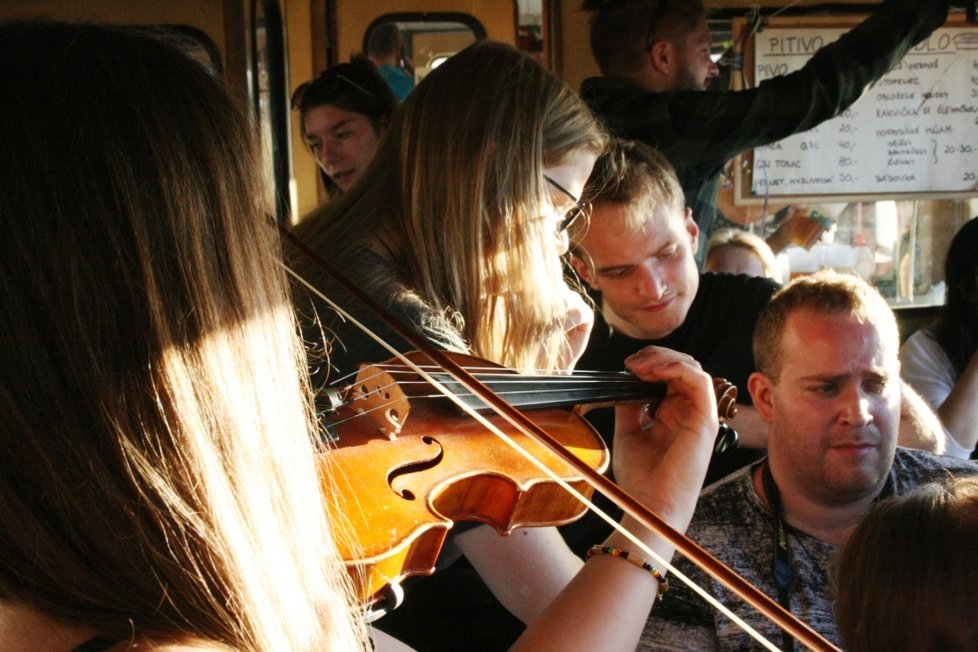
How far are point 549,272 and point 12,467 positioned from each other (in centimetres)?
110

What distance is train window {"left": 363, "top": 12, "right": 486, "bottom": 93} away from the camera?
337 cm

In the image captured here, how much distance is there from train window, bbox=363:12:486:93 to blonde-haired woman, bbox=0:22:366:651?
2723 millimetres

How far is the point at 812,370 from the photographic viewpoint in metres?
1.93

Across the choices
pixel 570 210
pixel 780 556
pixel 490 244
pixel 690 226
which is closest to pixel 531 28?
pixel 690 226

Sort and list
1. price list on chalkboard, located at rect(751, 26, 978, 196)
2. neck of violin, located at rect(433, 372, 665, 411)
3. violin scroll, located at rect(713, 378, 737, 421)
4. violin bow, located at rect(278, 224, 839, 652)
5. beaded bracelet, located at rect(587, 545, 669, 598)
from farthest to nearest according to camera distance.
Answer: price list on chalkboard, located at rect(751, 26, 978, 196)
violin scroll, located at rect(713, 378, 737, 421)
neck of violin, located at rect(433, 372, 665, 411)
beaded bracelet, located at rect(587, 545, 669, 598)
violin bow, located at rect(278, 224, 839, 652)

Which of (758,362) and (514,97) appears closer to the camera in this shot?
(514,97)

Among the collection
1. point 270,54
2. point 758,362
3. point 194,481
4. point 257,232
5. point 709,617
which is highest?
point 270,54

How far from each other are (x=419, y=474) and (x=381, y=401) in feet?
0.33

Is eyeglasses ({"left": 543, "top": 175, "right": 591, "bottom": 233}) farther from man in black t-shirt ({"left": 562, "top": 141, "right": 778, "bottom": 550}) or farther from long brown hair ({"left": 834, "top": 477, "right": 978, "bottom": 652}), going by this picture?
long brown hair ({"left": 834, "top": 477, "right": 978, "bottom": 652})

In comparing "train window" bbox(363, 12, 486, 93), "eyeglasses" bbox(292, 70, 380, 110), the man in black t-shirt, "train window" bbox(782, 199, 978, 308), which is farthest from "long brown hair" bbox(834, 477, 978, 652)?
"train window" bbox(363, 12, 486, 93)

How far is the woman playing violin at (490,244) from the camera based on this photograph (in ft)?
4.71

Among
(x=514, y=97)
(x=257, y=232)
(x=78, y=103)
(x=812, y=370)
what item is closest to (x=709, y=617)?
(x=812, y=370)

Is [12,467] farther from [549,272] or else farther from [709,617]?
[709,617]

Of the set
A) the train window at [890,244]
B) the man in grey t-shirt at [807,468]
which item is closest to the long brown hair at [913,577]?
the man in grey t-shirt at [807,468]
